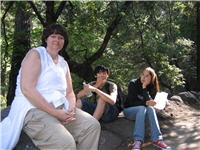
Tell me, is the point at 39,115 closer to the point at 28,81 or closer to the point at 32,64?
the point at 28,81

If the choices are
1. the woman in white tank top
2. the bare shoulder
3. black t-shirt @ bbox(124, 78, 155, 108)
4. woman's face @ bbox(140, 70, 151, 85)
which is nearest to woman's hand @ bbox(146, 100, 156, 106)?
black t-shirt @ bbox(124, 78, 155, 108)

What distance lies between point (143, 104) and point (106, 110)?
24.5 inches

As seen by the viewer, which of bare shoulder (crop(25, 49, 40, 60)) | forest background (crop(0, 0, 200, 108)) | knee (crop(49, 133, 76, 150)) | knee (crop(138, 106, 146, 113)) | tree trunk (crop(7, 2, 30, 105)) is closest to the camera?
knee (crop(49, 133, 76, 150))

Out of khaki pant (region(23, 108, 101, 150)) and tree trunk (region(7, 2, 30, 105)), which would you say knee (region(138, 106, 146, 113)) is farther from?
tree trunk (region(7, 2, 30, 105))

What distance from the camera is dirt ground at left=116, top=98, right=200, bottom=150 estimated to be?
335 centimetres

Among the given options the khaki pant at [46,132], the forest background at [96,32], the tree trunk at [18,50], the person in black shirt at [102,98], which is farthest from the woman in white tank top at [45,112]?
the tree trunk at [18,50]

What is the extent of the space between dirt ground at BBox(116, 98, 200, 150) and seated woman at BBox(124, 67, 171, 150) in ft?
0.95

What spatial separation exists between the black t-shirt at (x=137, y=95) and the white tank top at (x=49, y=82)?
1786 mm

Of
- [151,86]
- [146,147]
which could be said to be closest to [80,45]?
[151,86]

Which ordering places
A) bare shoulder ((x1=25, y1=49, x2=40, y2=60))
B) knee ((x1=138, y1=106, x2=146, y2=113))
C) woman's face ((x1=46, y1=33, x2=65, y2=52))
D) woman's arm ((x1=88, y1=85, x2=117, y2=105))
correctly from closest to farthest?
bare shoulder ((x1=25, y1=49, x2=40, y2=60)) → woman's face ((x1=46, y1=33, x2=65, y2=52)) → woman's arm ((x1=88, y1=85, x2=117, y2=105)) → knee ((x1=138, y1=106, x2=146, y2=113))

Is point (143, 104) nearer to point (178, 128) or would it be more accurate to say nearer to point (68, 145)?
point (178, 128)

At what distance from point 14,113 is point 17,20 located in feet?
16.6

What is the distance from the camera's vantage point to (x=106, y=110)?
347cm

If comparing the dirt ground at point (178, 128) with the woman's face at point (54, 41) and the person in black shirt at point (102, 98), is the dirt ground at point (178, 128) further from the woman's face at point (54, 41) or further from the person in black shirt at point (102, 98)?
the woman's face at point (54, 41)
